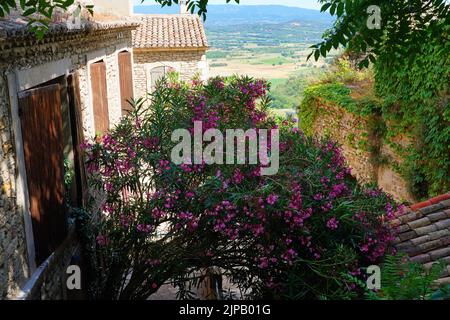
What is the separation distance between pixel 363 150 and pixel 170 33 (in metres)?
10.3

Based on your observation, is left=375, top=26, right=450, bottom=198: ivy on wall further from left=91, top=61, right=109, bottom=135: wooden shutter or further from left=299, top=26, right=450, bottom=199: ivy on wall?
left=91, top=61, right=109, bottom=135: wooden shutter

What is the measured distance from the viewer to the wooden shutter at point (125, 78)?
11.4m

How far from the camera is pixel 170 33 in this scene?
745 inches

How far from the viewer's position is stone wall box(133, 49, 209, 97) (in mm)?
18172

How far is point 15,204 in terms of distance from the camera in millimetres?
4504

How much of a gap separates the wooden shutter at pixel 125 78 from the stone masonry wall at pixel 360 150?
4537 mm

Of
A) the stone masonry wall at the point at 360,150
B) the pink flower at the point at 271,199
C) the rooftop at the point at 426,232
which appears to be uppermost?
the pink flower at the point at 271,199

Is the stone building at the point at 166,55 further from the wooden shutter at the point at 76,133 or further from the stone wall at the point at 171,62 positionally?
the wooden shutter at the point at 76,133

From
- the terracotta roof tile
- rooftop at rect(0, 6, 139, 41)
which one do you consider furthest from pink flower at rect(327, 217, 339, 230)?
the terracotta roof tile


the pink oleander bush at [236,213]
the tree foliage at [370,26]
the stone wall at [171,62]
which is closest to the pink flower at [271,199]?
the pink oleander bush at [236,213]

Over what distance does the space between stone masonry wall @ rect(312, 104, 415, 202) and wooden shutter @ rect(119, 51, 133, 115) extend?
4537mm

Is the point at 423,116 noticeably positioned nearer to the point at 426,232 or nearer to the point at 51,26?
the point at 426,232

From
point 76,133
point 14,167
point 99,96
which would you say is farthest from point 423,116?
point 14,167
